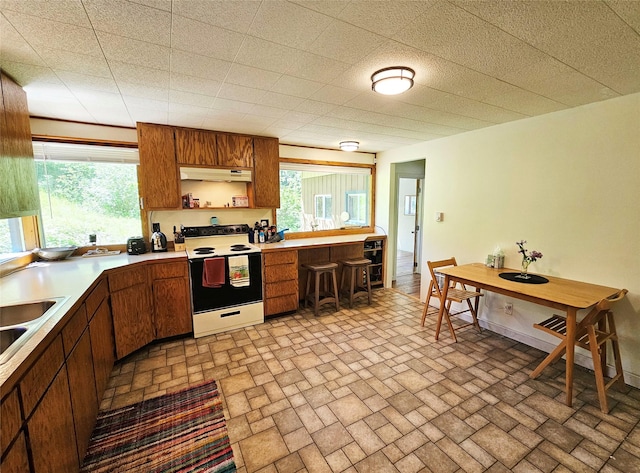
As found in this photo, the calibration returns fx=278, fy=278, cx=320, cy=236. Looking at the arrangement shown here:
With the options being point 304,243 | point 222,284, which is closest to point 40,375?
point 222,284

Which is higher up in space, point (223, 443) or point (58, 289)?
point (58, 289)

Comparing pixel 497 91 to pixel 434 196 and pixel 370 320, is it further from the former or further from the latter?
pixel 370 320

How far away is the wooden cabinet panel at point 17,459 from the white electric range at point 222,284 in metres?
2.12

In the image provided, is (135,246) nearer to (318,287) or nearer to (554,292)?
(318,287)

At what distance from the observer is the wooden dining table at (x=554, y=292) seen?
2139 millimetres

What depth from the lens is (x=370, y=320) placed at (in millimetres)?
3689

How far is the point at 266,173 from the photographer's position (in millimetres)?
3941

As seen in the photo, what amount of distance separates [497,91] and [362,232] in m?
3.19

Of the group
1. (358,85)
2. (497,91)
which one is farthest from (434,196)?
(358,85)

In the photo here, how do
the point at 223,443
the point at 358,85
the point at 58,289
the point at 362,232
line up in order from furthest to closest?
the point at 362,232, the point at 358,85, the point at 58,289, the point at 223,443

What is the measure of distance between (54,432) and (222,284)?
6.47 feet

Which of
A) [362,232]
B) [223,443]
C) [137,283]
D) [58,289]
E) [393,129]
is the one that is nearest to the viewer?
[223,443]

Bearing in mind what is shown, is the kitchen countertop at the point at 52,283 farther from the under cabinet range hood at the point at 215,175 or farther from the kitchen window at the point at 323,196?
the kitchen window at the point at 323,196

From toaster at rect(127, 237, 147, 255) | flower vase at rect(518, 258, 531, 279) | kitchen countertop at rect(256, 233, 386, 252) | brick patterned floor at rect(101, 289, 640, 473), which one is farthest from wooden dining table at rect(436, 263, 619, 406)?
toaster at rect(127, 237, 147, 255)
